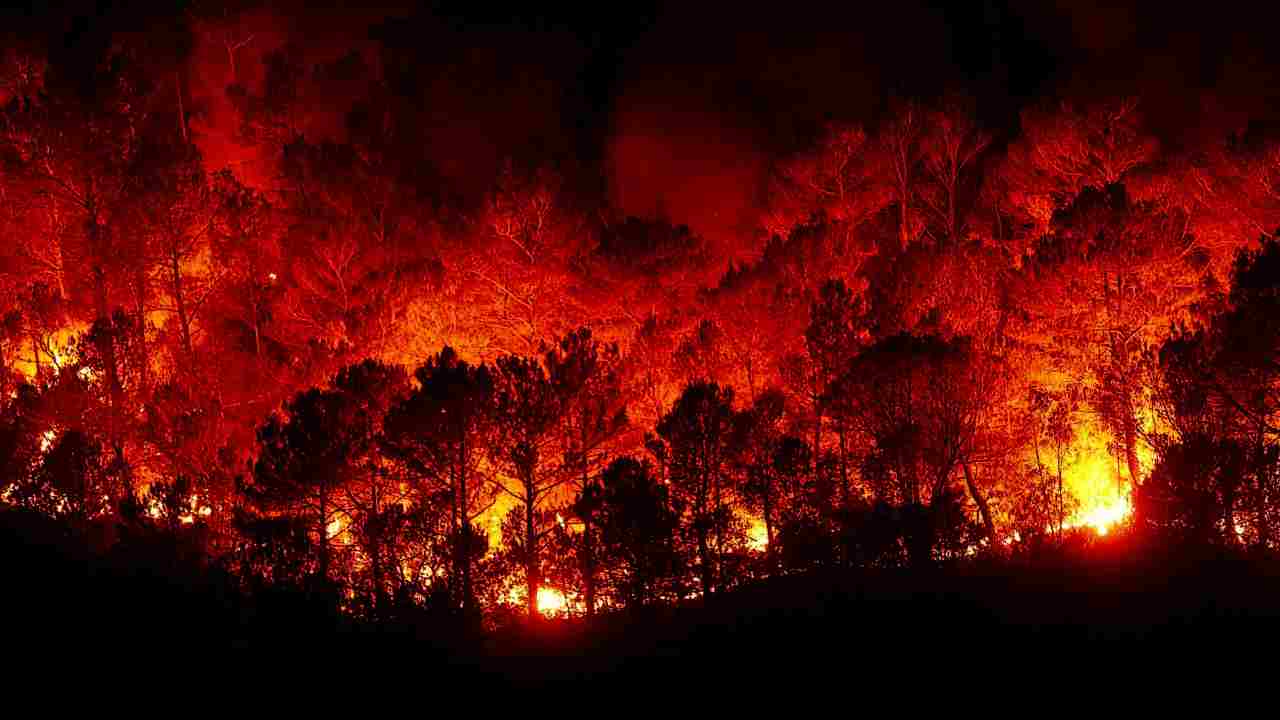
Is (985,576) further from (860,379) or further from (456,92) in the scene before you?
(456,92)

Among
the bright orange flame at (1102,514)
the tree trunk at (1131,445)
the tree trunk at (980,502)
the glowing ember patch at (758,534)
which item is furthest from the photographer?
the glowing ember patch at (758,534)

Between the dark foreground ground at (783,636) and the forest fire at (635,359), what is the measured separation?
1579 millimetres

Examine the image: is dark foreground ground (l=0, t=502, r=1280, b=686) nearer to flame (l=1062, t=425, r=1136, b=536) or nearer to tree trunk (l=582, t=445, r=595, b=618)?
tree trunk (l=582, t=445, r=595, b=618)

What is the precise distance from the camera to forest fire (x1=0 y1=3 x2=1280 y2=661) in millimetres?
17859

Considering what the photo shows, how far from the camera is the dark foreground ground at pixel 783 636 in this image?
8.18 meters

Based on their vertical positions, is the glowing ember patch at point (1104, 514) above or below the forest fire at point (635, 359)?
below

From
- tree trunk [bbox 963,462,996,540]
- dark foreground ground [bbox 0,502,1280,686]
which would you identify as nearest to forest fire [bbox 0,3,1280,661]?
tree trunk [bbox 963,462,996,540]

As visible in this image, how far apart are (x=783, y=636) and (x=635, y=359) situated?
13.7m

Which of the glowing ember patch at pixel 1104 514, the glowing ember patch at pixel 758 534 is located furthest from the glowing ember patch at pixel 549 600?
the glowing ember patch at pixel 1104 514

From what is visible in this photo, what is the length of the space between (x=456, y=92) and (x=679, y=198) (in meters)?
10.8

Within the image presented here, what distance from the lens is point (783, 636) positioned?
9.36 meters

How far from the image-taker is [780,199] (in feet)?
93.9

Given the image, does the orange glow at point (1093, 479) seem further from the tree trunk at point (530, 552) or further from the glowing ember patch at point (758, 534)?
the tree trunk at point (530, 552)

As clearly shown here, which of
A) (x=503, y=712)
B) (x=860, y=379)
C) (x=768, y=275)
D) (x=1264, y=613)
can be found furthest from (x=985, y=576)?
(x=768, y=275)
